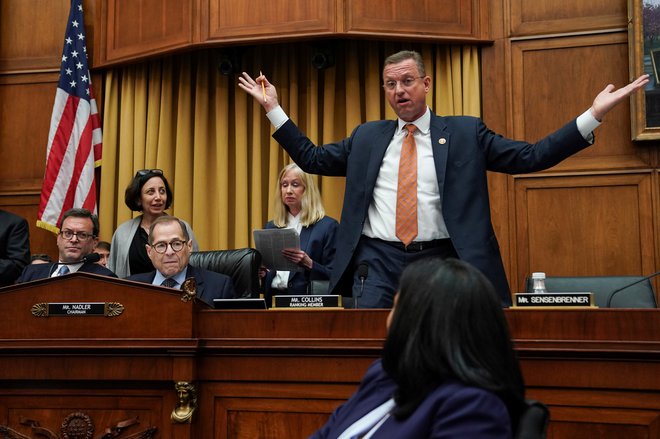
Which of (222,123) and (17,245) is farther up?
(222,123)

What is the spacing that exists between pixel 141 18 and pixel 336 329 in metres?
3.92

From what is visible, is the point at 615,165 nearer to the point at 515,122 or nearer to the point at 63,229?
the point at 515,122

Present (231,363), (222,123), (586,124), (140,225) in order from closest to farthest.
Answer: (231,363), (586,124), (140,225), (222,123)

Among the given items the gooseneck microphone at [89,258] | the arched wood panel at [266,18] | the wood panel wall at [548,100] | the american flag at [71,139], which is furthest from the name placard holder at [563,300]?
the american flag at [71,139]

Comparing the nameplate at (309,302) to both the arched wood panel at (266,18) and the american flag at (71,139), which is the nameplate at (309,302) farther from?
the american flag at (71,139)

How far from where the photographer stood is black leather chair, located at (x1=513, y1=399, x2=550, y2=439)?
5.05 feet

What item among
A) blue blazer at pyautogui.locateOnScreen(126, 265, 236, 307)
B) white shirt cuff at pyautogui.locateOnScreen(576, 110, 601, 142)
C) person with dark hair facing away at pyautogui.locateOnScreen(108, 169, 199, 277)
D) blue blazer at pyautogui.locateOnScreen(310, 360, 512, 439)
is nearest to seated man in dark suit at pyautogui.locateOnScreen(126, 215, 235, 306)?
blue blazer at pyautogui.locateOnScreen(126, 265, 236, 307)

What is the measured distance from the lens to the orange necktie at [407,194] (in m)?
3.44

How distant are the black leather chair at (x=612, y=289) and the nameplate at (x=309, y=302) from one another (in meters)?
1.37

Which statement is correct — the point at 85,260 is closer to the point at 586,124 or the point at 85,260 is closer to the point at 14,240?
the point at 14,240

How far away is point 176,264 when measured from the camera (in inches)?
150

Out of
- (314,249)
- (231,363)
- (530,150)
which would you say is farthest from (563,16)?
(231,363)

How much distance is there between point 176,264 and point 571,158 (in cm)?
285

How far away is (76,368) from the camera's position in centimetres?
301
